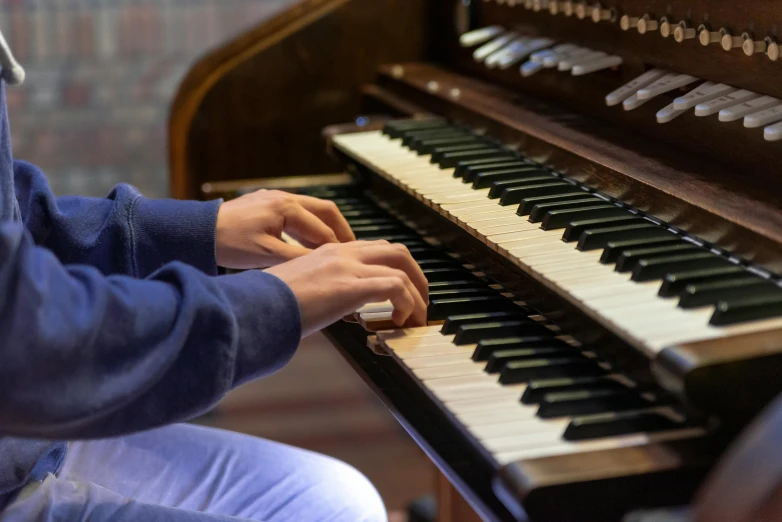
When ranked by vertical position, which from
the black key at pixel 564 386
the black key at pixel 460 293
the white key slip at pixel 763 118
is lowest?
the black key at pixel 460 293

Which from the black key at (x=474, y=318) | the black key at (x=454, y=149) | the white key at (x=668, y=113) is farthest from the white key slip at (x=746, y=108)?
the black key at (x=454, y=149)

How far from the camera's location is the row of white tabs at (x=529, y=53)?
1386 mm

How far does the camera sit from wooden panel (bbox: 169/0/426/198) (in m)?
1.89

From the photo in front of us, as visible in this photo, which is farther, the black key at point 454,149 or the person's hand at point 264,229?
the black key at point 454,149

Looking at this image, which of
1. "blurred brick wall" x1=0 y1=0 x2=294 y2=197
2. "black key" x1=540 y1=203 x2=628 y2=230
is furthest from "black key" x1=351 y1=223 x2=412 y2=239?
"blurred brick wall" x1=0 y1=0 x2=294 y2=197

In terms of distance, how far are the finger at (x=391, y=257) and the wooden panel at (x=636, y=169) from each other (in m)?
0.29

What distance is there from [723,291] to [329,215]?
560mm

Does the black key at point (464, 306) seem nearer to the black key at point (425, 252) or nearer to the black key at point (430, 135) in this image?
the black key at point (425, 252)

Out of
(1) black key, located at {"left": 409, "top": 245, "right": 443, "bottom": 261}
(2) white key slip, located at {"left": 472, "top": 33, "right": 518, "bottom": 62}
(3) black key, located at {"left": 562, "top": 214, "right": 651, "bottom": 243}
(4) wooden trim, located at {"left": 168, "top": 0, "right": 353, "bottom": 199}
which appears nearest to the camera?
(3) black key, located at {"left": 562, "top": 214, "right": 651, "bottom": 243}

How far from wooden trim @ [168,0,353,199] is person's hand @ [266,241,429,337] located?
3.36 ft

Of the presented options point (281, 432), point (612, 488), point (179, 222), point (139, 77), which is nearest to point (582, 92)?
point (179, 222)

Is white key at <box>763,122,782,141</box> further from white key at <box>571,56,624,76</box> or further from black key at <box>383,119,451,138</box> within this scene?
black key at <box>383,119,451,138</box>

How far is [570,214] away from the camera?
110cm

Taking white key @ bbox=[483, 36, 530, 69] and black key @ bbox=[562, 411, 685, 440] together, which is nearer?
black key @ bbox=[562, 411, 685, 440]
